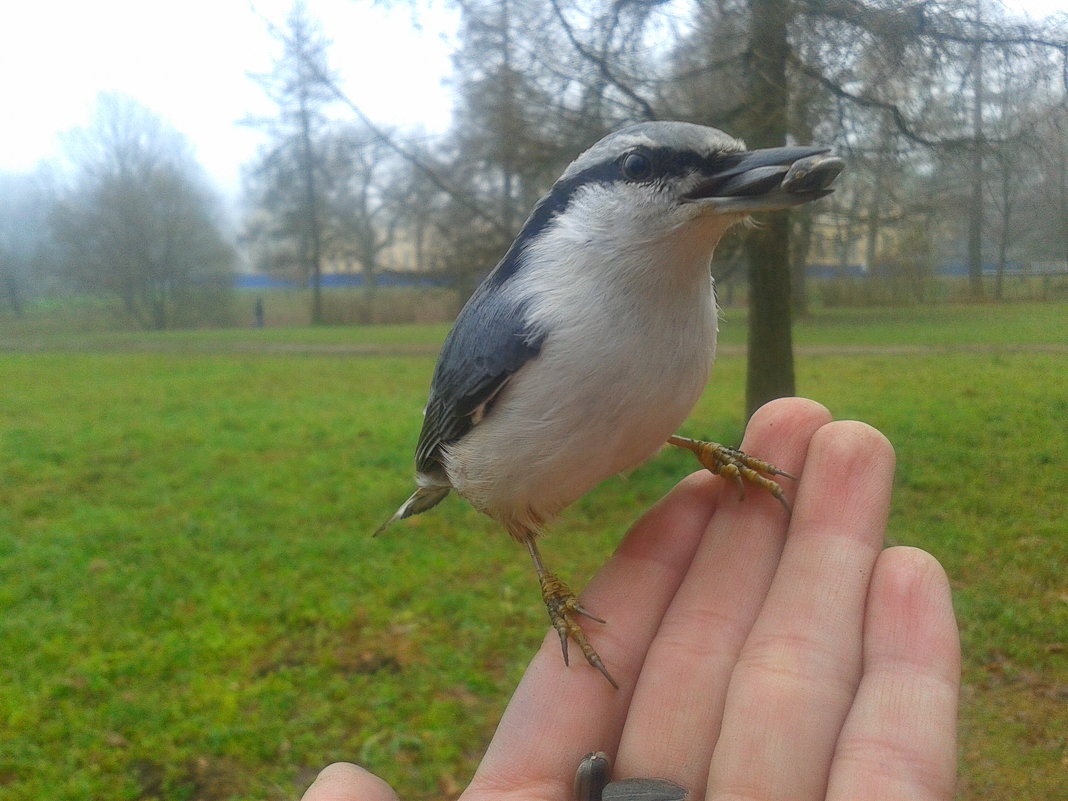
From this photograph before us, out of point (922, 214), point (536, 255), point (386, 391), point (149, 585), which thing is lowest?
point (149, 585)

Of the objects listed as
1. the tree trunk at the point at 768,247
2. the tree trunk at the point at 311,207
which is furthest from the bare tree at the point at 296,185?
the tree trunk at the point at 768,247

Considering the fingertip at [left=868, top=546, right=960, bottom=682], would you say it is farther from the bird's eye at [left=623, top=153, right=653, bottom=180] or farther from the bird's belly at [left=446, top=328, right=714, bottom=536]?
the bird's eye at [left=623, top=153, right=653, bottom=180]

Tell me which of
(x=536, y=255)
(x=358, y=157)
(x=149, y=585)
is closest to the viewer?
(x=536, y=255)

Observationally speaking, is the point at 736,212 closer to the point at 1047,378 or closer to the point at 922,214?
the point at 922,214

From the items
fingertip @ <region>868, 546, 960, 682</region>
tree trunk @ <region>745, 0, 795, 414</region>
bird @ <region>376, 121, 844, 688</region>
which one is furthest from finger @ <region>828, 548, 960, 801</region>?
tree trunk @ <region>745, 0, 795, 414</region>

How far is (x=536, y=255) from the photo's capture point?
1.15 meters

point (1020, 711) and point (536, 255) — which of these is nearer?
point (536, 255)

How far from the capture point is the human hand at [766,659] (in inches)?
42.9

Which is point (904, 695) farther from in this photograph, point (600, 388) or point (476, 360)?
point (476, 360)

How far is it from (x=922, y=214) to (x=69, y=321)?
4.82m

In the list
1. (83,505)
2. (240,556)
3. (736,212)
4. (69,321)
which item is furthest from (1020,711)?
(69,321)

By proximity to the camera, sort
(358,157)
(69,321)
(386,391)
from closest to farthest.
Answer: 1. (358,157)
2. (69,321)
3. (386,391)

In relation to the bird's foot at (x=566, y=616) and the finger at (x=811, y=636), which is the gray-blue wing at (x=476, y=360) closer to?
the bird's foot at (x=566, y=616)

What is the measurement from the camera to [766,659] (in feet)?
3.92
